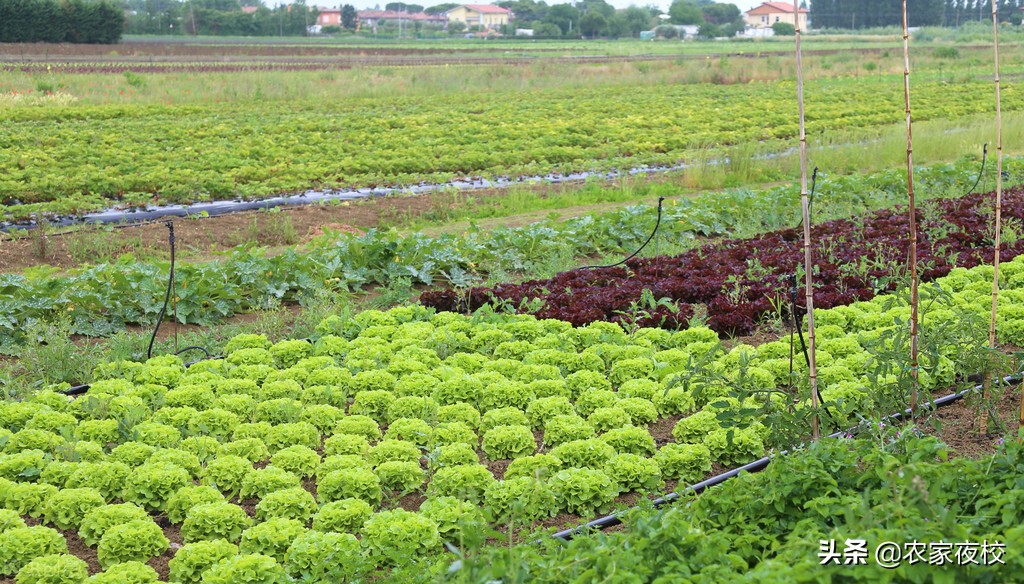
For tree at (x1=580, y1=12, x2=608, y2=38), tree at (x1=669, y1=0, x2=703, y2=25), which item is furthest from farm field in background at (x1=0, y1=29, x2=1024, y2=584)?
tree at (x1=669, y1=0, x2=703, y2=25)

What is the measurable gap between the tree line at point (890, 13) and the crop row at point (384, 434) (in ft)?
310

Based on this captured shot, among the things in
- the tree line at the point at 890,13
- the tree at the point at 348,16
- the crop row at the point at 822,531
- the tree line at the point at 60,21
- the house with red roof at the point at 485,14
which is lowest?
the crop row at the point at 822,531

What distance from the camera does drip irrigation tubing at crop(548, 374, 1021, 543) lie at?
205 inches

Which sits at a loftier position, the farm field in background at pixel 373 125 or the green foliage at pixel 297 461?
the farm field in background at pixel 373 125

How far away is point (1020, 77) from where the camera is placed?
130 feet

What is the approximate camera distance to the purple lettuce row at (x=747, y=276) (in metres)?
9.08

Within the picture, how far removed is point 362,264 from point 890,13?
98400mm

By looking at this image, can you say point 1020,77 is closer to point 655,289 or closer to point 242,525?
point 655,289

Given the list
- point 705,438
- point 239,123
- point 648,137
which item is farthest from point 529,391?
point 239,123

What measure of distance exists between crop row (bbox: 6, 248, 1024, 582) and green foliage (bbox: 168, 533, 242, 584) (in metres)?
0.01

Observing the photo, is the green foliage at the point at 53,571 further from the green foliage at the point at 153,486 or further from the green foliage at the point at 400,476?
the green foliage at the point at 400,476

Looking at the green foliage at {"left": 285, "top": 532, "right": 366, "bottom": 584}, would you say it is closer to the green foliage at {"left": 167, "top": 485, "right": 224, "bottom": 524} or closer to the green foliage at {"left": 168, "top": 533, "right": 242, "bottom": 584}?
the green foliage at {"left": 168, "top": 533, "right": 242, "bottom": 584}

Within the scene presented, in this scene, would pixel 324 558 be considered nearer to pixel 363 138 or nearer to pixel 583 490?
pixel 583 490

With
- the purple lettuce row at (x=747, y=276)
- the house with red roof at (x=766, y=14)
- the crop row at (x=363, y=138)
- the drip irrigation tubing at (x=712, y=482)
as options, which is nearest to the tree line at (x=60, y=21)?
the crop row at (x=363, y=138)
